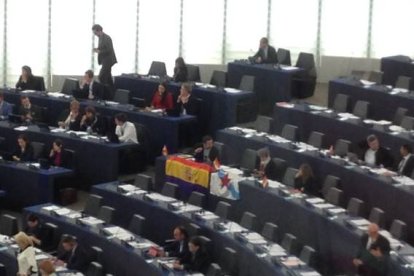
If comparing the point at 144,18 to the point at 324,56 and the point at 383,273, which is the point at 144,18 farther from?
the point at 383,273

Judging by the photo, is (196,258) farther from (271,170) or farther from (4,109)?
(4,109)

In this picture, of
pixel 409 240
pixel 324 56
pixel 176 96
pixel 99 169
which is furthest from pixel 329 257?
pixel 324 56

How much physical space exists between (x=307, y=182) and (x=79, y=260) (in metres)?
3.91

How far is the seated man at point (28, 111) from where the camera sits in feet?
86.0

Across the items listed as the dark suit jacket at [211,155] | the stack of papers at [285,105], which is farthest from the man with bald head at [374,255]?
the stack of papers at [285,105]

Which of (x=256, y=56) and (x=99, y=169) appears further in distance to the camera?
→ (x=256, y=56)

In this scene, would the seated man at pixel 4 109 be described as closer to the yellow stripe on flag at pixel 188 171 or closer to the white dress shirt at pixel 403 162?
the yellow stripe on flag at pixel 188 171

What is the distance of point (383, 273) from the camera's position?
18.0 metres

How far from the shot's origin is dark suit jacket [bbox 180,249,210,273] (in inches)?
773

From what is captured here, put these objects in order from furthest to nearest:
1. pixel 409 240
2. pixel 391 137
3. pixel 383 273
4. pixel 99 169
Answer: pixel 99 169, pixel 391 137, pixel 409 240, pixel 383 273

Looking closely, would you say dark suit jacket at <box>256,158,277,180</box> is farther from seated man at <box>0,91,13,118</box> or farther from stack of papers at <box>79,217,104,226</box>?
seated man at <box>0,91,13,118</box>

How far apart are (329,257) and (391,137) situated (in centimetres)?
375

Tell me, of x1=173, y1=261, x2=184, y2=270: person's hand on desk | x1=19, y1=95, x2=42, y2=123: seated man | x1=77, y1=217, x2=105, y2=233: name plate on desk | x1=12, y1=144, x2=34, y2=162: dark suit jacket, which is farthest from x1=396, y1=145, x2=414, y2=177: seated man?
x1=19, y1=95, x2=42, y2=123: seated man

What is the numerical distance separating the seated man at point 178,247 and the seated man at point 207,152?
9.88 feet
